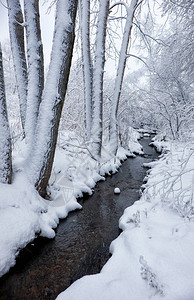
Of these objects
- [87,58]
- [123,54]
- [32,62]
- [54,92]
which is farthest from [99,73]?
[54,92]

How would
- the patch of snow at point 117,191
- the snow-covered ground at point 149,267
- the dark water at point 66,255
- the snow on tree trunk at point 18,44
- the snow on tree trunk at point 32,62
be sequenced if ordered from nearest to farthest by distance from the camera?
the snow-covered ground at point 149,267
the dark water at point 66,255
the snow on tree trunk at point 32,62
the snow on tree trunk at point 18,44
the patch of snow at point 117,191

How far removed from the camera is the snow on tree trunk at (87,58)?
17.2ft

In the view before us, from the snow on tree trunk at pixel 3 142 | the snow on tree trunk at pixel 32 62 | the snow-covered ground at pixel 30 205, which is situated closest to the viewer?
the snow-covered ground at pixel 30 205

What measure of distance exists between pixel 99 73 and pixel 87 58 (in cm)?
81

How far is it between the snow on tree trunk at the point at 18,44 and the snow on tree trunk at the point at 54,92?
4.33 feet

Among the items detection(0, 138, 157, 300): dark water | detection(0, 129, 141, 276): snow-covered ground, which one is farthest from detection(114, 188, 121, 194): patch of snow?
detection(0, 129, 141, 276): snow-covered ground

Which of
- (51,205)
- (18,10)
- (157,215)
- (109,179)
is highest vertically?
(18,10)

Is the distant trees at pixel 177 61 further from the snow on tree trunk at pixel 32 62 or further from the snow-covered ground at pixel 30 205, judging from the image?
the snow on tree trunk at pixel 32 62

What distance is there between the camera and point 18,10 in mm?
3424

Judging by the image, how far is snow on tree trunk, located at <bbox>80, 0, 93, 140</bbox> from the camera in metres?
5.25

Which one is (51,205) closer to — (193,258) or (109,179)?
(193,258)

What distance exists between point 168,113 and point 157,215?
20.1 feet

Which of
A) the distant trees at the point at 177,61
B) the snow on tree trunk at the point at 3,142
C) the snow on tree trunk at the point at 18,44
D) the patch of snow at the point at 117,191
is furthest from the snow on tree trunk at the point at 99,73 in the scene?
the snow on tree trunk at the point at 3,142

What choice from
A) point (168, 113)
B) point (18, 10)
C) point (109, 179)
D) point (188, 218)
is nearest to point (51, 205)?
point (188, 218)
